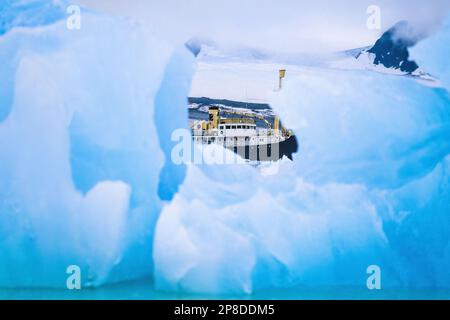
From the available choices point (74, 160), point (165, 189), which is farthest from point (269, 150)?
point (74, 160)

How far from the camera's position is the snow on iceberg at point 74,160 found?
167 inches

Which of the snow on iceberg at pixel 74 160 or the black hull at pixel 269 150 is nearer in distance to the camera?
the snow on iceberg at pixel 74 160

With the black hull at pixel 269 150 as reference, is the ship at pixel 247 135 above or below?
above

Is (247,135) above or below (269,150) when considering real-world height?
above

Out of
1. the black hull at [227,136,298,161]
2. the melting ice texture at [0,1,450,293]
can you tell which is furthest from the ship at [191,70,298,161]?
the melting ice texture at [0,1,450,293]

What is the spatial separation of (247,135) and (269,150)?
20cm

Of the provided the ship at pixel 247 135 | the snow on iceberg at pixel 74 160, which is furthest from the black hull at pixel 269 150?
the snow on iceberg at pixel 74 160

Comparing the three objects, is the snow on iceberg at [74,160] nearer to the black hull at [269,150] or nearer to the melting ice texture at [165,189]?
the melting ice texture at [165,189]

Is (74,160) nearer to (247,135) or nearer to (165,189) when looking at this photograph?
(165,189)

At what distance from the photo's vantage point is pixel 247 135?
175 inches

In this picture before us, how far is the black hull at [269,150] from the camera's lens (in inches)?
172

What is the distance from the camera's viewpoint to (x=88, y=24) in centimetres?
434

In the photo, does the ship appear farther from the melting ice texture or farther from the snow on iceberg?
the snow on iceberg
